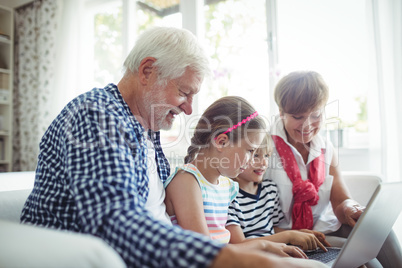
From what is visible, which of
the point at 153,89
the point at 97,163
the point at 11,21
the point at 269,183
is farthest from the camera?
the point at 11,21

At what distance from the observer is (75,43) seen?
3979mm

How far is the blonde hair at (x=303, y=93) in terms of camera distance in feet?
4.95

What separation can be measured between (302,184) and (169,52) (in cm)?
83

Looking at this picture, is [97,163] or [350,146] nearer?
[97,163]

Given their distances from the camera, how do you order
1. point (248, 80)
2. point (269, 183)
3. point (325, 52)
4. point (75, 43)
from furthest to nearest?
point (75, 43), point (248, 80), point (325, 52), point (269, 183)

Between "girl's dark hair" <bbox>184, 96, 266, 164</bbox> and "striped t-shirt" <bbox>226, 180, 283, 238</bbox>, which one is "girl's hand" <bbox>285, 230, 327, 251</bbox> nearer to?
"striped t-shirt" <bbox>226, 180, 283, 238</bbox>

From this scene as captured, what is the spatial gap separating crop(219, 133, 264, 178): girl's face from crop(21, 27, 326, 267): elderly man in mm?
214

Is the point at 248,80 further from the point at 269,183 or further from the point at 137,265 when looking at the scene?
the point at 137,265

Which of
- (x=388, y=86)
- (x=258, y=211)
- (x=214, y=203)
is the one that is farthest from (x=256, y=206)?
(x=388, y=86)

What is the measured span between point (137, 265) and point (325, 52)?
2503mm

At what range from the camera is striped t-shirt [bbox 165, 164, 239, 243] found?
1.19m

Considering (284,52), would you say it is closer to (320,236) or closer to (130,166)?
(320,236)

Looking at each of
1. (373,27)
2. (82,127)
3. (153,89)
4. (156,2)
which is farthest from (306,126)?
(156,2)

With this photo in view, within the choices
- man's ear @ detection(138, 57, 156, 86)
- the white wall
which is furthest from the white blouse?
the white wall
